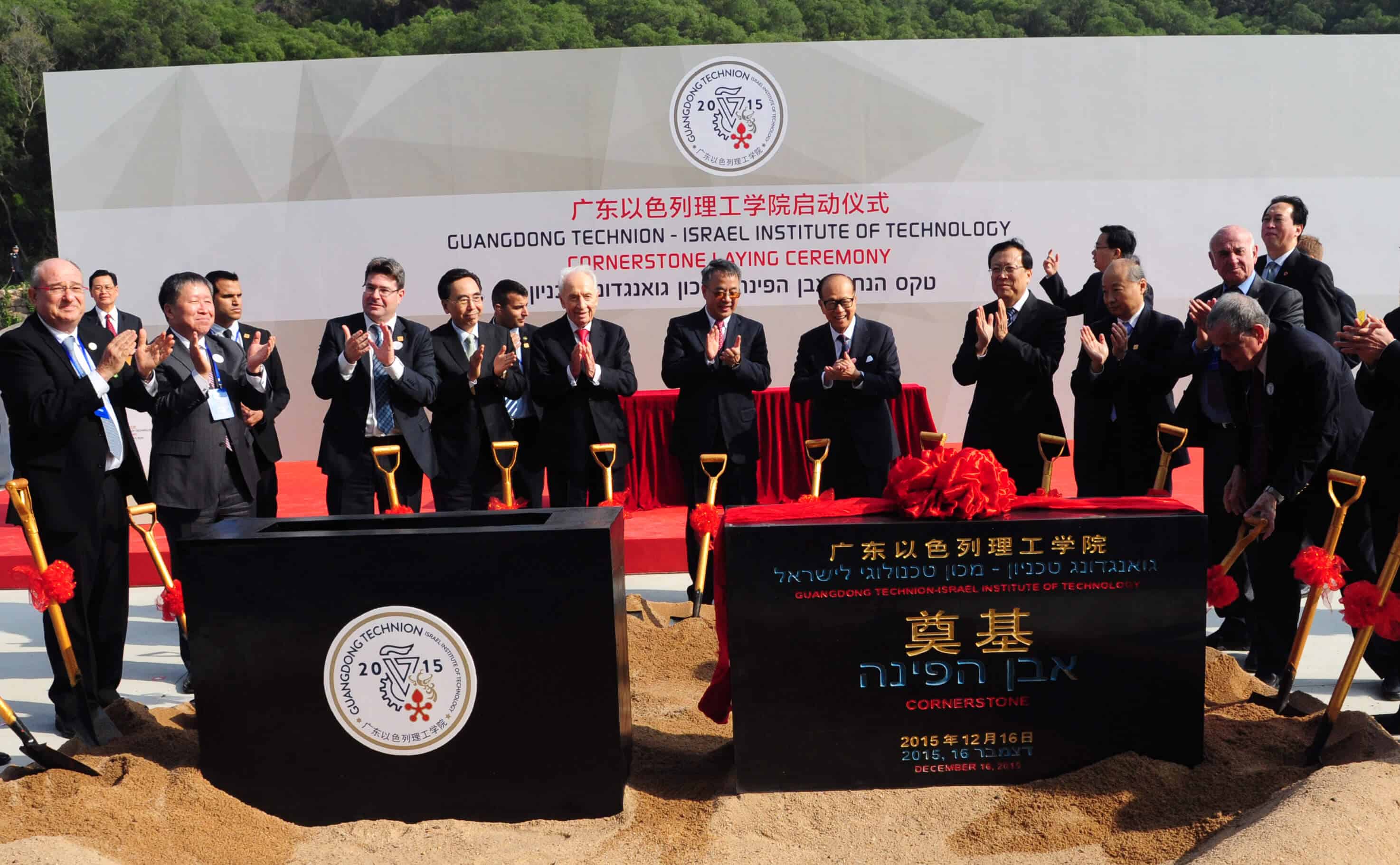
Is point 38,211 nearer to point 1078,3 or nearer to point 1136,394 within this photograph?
point 1078,3

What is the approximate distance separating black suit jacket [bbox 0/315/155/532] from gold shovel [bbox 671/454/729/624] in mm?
2133

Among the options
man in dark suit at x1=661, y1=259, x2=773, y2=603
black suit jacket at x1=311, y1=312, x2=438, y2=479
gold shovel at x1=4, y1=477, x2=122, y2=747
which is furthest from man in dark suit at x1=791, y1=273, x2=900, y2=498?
gold shovel at x1=4, y1=477, x2=122, y2=747

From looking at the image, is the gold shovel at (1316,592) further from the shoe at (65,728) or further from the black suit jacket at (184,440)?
the shoe at (65,728)

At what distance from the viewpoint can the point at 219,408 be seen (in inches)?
170

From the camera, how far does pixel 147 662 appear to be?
4664 mm

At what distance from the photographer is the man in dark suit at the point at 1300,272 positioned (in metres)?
4.97

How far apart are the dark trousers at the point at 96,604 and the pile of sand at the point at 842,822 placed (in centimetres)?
52

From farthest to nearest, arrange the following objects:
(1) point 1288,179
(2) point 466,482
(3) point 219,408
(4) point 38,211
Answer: (4) point 38,211 < (1) point 1288,179 < (2) point 466,482 < (3) point 219,408

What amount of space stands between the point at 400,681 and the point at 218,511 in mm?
1724

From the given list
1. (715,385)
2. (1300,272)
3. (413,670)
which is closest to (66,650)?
(413,670)

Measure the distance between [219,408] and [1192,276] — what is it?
19.5 feet

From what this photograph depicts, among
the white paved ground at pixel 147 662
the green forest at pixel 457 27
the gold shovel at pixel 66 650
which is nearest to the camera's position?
the gold shovel at pixel 66 650

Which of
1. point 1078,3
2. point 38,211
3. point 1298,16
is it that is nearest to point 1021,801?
point 1078,3

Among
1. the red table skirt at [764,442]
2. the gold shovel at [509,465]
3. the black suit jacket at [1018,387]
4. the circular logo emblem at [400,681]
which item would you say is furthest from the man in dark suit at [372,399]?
the black suit jacket at [1018,387]
